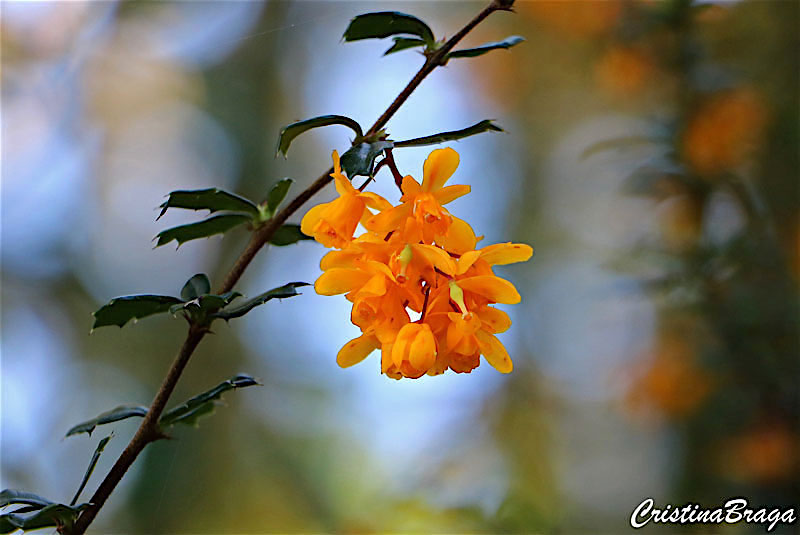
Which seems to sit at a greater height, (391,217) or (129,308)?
(391,217)

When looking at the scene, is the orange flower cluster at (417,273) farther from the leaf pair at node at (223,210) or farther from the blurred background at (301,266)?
the blurred background at (301,266)

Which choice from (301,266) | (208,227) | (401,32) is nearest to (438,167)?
(401,32)

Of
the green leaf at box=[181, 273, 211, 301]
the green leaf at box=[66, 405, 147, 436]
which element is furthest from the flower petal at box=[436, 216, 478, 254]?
the green leaf at box=[66, 405, 147, 436]

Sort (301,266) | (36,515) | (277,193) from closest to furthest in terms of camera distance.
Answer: (36,515)
(277,193)
(301,266)

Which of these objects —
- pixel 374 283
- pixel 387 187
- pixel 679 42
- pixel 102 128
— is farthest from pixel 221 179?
pixel 374 283

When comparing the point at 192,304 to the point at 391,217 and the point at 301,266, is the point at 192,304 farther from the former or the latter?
the point at 301,266

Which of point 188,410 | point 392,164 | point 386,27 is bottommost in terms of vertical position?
point 188,410
